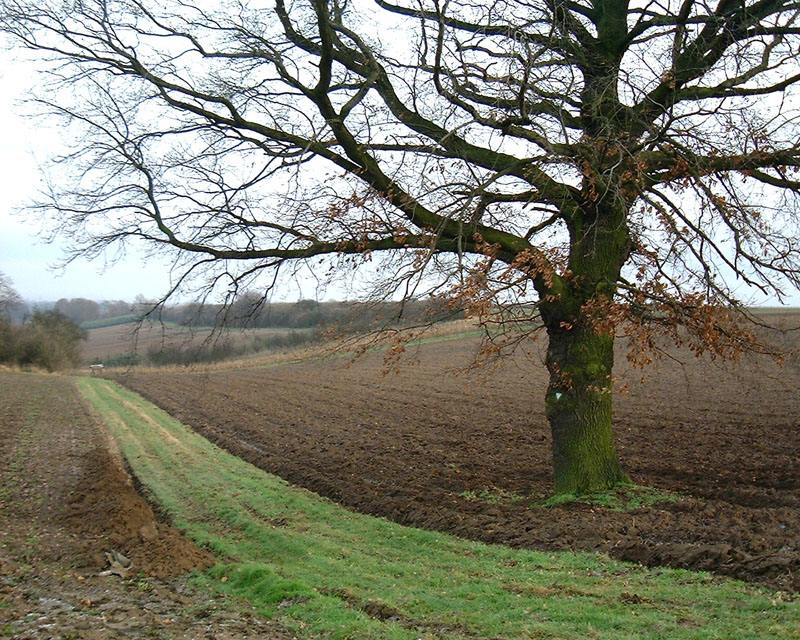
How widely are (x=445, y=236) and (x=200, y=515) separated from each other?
657 centimetres

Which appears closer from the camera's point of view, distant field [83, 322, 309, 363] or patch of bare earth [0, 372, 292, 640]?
patch of bare earth [0, 372, 292, 640]

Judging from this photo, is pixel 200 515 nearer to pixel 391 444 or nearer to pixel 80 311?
pixel 391 444

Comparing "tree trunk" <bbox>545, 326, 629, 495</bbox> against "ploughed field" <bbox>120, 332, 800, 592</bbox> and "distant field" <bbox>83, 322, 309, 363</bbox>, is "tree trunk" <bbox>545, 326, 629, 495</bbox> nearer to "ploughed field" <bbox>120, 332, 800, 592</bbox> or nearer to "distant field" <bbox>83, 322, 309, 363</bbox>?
"ploughed field" <bbox>120, 332, 800, 592</bbox>

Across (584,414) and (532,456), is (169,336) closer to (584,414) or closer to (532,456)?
(584,414)

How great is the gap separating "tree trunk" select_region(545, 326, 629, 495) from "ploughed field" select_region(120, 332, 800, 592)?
1.94 feet

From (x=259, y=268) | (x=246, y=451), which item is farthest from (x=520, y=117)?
(x=246, y=451)

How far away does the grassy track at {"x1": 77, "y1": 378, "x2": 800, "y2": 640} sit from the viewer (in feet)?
18.7

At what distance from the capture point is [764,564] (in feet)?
21.1

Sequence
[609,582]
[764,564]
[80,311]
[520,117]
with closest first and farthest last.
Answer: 1. [764,564]
2. [609,582]
3. [520,117]
4. [80,311]

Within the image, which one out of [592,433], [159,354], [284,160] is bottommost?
[592,433]

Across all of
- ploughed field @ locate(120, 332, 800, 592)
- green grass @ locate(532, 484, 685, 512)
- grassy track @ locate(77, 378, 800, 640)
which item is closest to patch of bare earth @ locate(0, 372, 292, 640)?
grassy track @ locate(77, 378, 800, 640)

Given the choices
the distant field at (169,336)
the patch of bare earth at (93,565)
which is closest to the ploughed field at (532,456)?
the distant field at (169,336)

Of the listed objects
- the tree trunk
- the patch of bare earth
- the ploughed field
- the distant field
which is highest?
the distant field

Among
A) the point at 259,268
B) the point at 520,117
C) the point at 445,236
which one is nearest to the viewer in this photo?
the point at 520,117
